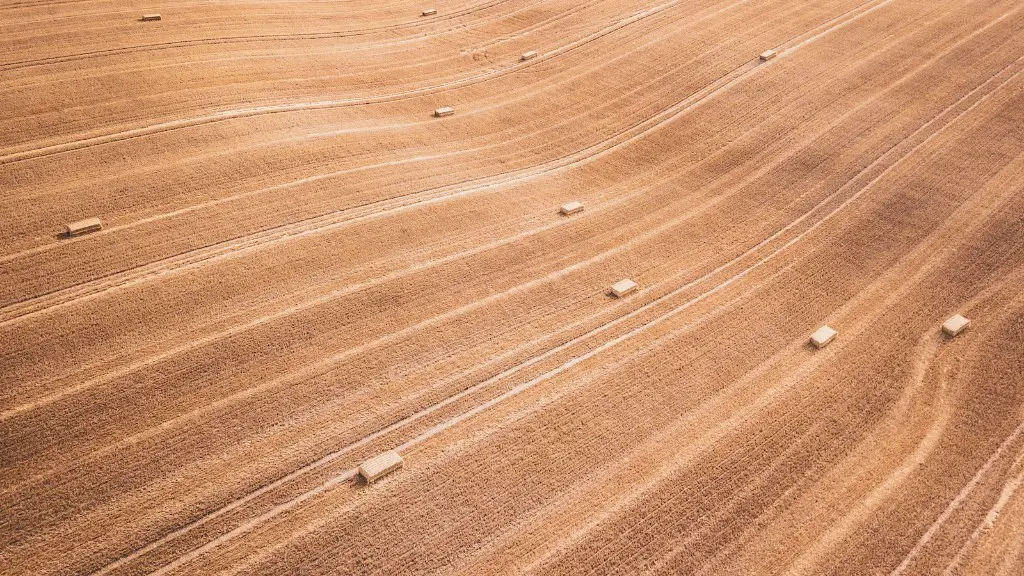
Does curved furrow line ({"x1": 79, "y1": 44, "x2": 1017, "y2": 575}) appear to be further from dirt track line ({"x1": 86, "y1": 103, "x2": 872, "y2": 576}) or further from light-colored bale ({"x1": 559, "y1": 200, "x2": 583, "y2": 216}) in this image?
light-colored bale ({"x1": 559, "y1": 200, "x2": 583, "y2": 216})

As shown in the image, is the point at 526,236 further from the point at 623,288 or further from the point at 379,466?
the point at 379,466

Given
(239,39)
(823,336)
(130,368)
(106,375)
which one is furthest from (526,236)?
(239,39)

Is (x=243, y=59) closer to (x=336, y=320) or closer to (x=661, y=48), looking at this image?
(x=336, y=320)

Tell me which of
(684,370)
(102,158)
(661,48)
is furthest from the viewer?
(661,48)

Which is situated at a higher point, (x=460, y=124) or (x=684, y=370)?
(x=460, y=124)

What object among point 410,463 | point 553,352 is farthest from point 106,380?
point 553,352

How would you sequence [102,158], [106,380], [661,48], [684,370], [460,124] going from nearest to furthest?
[106,380], [684,370], [102,158], [460,124], [661,48]

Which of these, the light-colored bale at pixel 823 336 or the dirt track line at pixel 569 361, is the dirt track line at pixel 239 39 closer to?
the dirt track line at pixel 569 361

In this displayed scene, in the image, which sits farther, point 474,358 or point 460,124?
point 460,124
